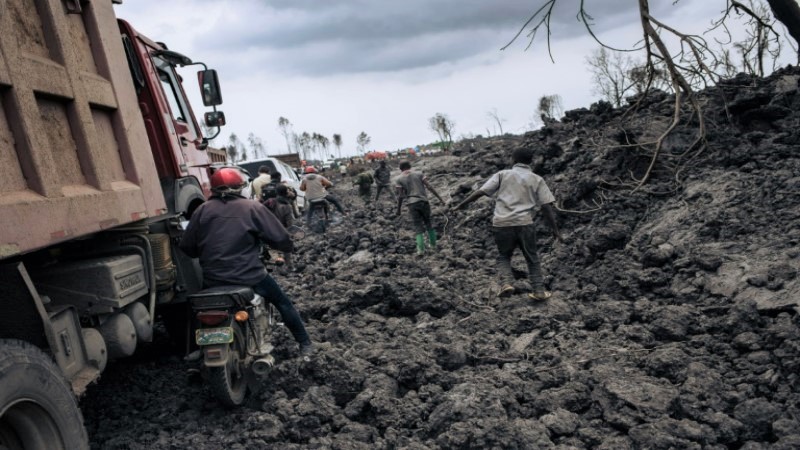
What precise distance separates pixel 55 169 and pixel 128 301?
1.09 meters

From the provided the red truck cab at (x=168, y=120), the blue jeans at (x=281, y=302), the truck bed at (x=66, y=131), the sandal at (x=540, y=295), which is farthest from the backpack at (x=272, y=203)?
the truck bed at (x=66, y=131)

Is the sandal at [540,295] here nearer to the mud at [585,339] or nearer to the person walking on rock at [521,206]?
the person walking on rock at [521,206]

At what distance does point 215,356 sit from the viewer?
4.00 meters

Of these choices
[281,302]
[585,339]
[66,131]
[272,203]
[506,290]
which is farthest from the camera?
[272,203]

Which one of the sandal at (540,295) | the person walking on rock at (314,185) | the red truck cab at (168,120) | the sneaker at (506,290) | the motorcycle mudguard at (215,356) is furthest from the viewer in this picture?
the person walking on rock at (314,185)

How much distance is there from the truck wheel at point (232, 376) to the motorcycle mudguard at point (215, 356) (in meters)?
0.07

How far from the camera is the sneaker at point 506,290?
675 centimetres

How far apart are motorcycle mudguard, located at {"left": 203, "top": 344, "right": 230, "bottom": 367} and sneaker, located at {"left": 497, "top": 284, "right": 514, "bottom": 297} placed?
142 inches

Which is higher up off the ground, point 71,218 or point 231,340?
point 71,218

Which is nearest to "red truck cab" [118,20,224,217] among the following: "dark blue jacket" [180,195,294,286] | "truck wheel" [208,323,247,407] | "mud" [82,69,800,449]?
"dark blue jacket" [180,195,294,286]

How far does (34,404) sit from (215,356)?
1.51 m

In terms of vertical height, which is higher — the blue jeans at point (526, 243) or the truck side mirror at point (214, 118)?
the truck side mirror at point (214, 118)

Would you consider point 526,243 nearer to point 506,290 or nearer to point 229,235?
point 506,290

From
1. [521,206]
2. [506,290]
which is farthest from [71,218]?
[506,290]
